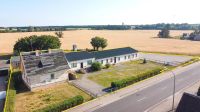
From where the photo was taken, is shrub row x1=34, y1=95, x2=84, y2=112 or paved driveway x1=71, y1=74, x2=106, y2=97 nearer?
shrub row x1=34, y1=95, x2=84, y2=112

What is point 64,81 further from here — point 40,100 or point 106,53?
point 106,53

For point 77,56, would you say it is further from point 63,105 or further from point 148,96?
point 63,105

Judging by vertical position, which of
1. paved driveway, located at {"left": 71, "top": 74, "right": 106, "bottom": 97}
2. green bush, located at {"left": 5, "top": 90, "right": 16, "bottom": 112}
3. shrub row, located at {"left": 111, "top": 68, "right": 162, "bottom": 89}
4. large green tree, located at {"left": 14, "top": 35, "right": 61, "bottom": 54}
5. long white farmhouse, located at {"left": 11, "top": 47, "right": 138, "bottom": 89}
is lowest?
paved driveway, located at {"left": 71, "top": 74, "right": 106, "bottom": 97}

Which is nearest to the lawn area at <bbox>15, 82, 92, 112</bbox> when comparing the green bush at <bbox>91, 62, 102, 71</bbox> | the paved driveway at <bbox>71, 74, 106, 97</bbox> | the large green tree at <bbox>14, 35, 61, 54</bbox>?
the paved driveway at <bbox>71, 74, 106, 97</bbox>

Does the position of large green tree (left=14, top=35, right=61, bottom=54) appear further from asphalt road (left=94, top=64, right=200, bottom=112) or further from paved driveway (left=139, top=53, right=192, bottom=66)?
asphalt road (left=94, top=64, right=200, bottom=112)

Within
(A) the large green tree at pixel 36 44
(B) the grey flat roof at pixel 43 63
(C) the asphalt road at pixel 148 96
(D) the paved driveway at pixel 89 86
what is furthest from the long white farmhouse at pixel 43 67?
(A) the large green tree at pixel 36 44

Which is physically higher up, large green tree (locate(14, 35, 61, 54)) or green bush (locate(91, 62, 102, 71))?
large green tree (locate(14, 35, 61, 54))

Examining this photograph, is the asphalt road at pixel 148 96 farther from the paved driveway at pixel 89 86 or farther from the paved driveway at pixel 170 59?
the paved driveway at pixel 170 59

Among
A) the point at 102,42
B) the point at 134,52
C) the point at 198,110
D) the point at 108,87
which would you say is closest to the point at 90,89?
the point at 108,87
